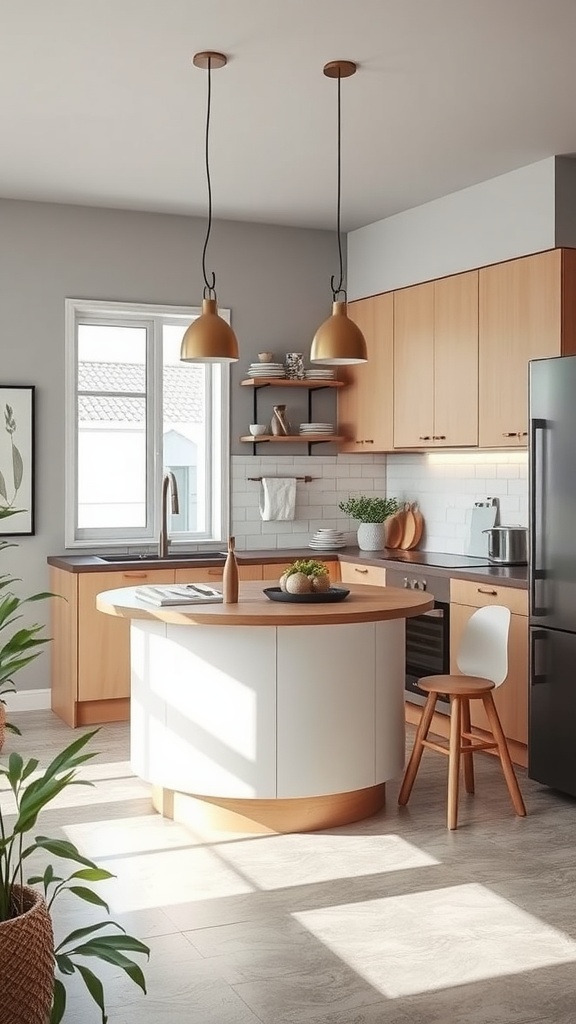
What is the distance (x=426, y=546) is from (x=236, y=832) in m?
3.04

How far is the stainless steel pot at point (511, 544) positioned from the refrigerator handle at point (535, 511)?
1.04 meters

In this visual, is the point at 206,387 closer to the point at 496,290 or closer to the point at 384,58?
the point at 496,290

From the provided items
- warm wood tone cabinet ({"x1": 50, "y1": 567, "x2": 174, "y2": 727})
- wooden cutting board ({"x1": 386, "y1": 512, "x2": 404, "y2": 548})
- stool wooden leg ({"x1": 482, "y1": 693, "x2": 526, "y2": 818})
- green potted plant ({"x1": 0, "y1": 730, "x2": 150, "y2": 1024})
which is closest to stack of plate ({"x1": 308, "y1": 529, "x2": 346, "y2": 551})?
wooden cutting board ({"x1": 386, "y1": 512, "x2": 404, "y2": 548})

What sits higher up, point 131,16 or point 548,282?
point 131,16

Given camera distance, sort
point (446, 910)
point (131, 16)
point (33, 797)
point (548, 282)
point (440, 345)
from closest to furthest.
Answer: point (33, 797) < point (446, 910) < point (131, 16) < point (548, 282) < point (440, 345)

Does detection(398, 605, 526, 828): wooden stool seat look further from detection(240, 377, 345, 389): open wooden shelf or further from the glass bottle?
detection(240, 377, 345, 389): open wooden shelf

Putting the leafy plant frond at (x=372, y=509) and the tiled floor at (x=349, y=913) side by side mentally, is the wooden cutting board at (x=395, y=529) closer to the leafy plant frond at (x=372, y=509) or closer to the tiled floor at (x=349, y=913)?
the leafy plant frond at (x=372, y=509)

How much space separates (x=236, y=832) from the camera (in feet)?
13.8

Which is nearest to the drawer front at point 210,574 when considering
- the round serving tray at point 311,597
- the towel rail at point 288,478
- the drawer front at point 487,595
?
the towel rail at point 288,478

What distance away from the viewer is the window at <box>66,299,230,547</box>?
648cm

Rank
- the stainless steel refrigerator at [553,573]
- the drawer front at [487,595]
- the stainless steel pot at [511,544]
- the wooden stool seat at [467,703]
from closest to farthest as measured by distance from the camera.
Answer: the wooden stool seat at [467,703] → the stainless steel refrigerator at [553,573] → the drawer front at [487,595] → the stainless steel pot at [511,544]

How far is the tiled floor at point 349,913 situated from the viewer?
2.82m

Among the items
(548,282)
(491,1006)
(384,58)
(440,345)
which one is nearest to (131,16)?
(384,58)

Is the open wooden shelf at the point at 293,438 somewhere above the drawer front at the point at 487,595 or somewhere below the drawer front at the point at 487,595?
above
